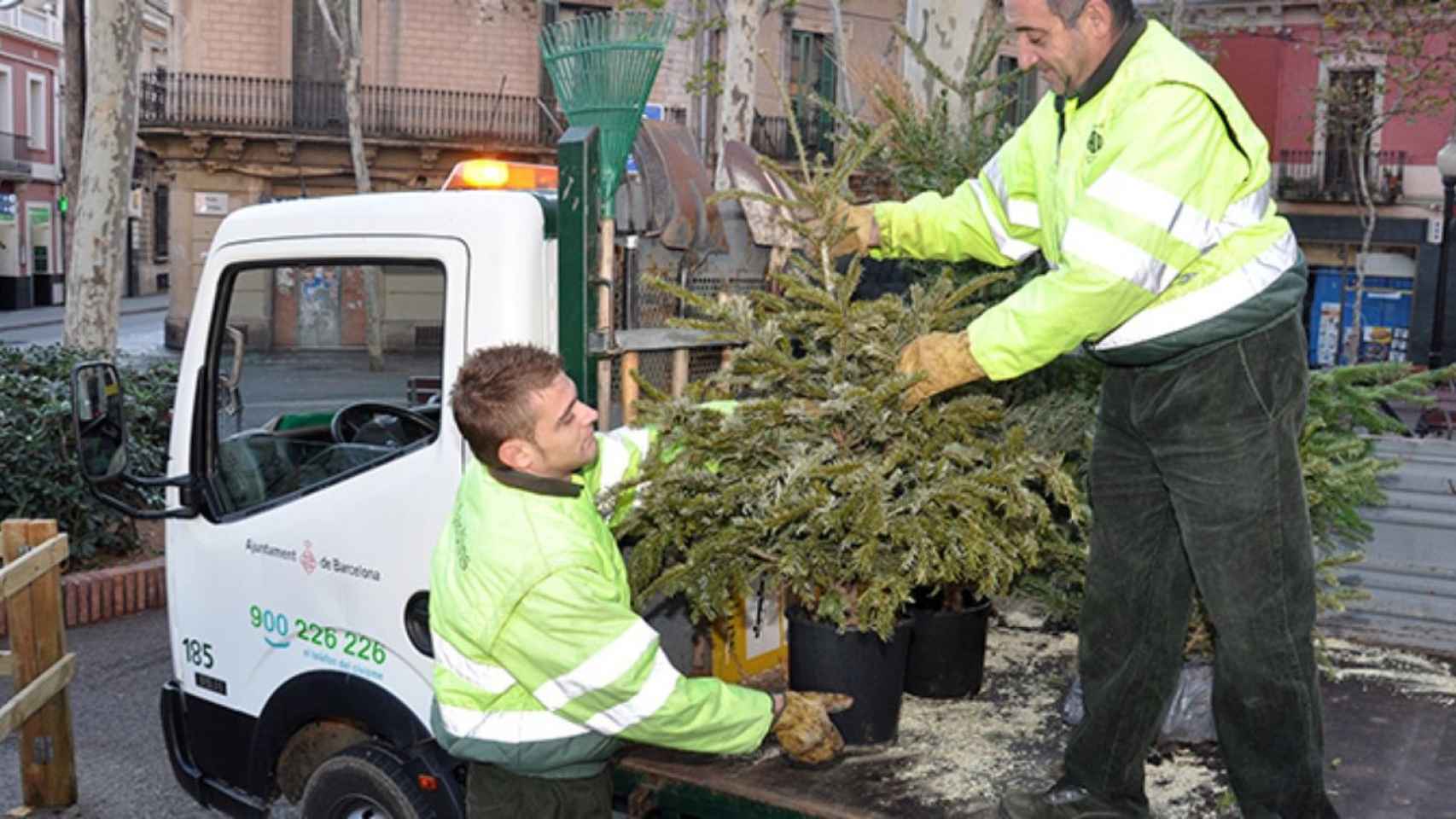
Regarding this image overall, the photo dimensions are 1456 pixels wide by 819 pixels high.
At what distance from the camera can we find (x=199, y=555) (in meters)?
3.94

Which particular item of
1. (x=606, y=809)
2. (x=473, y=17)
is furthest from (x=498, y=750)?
(x=473, y=17)

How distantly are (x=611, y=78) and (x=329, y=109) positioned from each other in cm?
2644

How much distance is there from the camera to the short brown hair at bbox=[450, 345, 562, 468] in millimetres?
2662

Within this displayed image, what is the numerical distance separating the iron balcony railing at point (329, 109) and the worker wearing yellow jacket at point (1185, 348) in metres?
25.8

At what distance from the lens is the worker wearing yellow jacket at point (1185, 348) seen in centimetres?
250

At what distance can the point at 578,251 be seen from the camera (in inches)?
126

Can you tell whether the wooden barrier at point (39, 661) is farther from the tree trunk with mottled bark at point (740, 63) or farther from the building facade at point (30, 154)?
the building facade at point (30, 154)

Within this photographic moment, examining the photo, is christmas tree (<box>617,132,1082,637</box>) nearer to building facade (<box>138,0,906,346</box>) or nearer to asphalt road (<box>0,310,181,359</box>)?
building facade (<box>138,0,906,346</box>)

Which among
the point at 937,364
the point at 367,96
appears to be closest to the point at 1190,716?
the point at 937,364

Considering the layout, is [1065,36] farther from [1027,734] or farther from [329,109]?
[329,109]

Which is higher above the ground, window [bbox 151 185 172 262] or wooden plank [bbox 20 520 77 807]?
window [bbox 151 185 172 262]

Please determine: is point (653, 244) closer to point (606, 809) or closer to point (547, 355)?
point (547, 355)

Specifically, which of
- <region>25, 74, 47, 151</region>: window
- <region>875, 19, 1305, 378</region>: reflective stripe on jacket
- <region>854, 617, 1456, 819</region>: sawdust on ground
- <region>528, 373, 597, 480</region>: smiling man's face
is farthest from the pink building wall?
<region>25, 74, 47, 151</region>: window

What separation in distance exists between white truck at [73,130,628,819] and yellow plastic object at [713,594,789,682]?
63 centimetres
